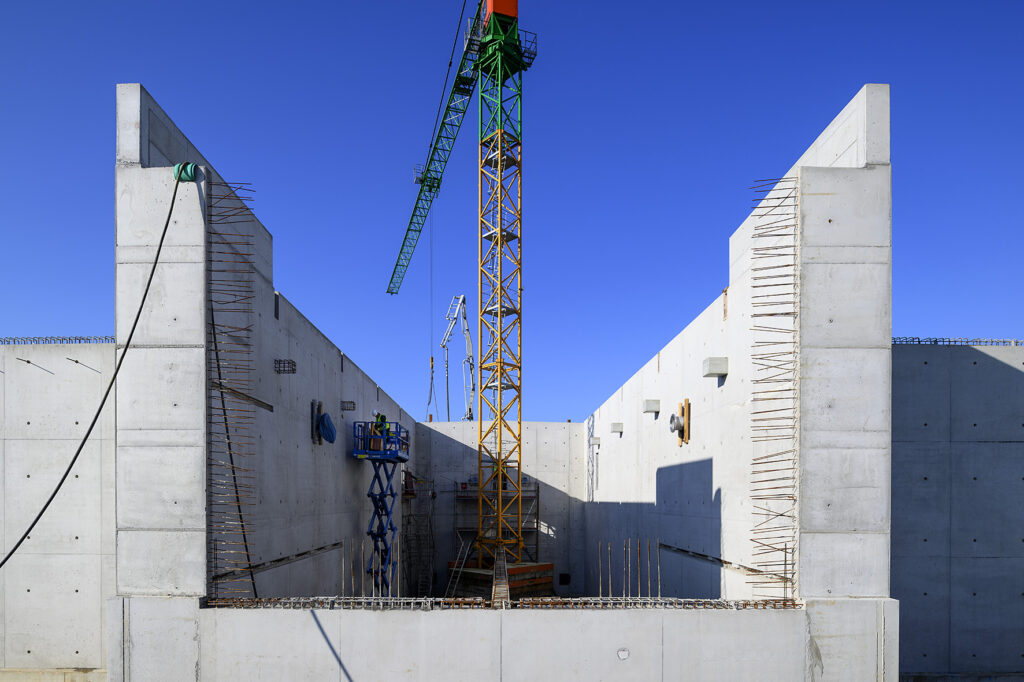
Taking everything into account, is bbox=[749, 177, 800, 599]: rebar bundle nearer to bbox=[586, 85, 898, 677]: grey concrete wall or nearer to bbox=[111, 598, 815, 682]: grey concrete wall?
bbox=[586, 85, 898, 677]: grey concrete wall

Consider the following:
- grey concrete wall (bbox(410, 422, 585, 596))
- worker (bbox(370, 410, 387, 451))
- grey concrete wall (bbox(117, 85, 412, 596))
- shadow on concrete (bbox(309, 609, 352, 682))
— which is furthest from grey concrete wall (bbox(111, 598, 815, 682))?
grey concrete wall (bbox(410, 422, 585, 596))

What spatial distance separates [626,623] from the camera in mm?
9438

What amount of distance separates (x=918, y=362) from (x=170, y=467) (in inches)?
495

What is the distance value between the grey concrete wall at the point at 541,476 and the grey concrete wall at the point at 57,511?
730 inches

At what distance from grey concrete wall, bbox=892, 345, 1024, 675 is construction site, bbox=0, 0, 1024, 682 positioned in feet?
0.15

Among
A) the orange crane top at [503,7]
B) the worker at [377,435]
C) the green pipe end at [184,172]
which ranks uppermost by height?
the orange crane top at [503,7]

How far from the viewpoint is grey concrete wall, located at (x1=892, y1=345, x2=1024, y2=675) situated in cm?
1286

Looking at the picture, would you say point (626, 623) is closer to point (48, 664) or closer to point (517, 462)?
point (48, 664)

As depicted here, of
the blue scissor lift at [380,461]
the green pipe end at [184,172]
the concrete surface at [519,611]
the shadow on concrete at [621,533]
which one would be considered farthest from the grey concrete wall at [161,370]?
the blue scissor lift at [380,461]

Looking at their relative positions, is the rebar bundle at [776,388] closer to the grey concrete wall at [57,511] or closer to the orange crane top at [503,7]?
the grey concrete wall at [57,511]

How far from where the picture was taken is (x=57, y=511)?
41.5 ft

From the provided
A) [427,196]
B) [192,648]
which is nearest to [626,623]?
[192,648]

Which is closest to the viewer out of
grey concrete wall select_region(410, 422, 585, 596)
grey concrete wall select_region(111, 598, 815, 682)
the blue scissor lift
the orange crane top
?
grey concrete wall select_region(111, 598, 815, 682)

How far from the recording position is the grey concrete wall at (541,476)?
31.3 m
